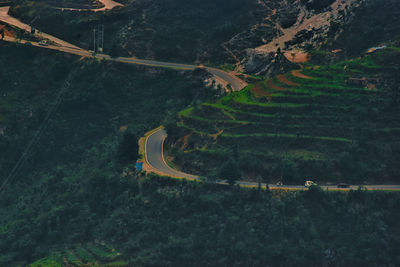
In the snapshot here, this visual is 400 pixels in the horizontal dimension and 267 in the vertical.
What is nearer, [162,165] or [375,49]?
[162,165]

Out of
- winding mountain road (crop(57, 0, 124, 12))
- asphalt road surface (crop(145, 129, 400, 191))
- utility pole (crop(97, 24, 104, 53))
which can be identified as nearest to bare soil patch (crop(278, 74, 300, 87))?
asphalt road surface (crop(145, 129, 400, 191))

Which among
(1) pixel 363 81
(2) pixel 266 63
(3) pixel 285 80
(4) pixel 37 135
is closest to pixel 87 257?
(4) pixel 37 135

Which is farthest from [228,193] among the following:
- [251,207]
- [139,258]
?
[139,258]

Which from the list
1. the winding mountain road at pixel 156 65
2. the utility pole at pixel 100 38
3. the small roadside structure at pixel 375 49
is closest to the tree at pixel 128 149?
the winding mountain road at pixel 156 65

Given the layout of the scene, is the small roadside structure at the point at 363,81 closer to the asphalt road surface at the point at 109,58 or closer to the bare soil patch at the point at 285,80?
the bare soil patch at the point at 285,80

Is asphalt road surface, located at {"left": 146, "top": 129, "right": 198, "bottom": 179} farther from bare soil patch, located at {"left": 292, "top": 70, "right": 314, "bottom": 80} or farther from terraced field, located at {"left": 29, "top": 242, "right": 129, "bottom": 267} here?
bare soil patch, located at {"left": 292, "top": 70, "right": 314, "bottom": 80}

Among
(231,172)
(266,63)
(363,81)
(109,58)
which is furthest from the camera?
(109,58)

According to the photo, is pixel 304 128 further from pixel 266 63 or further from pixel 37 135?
pixel 37 135

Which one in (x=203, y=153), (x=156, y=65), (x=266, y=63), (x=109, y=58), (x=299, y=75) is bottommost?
(x=203, y=153)
